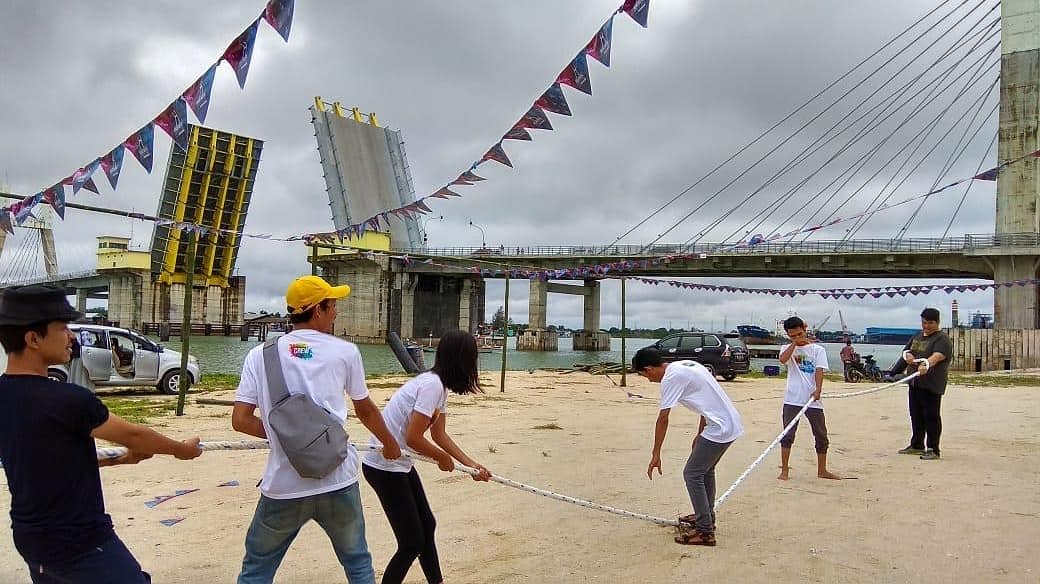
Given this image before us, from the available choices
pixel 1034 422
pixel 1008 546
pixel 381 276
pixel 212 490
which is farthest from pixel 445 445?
pixel 381 276

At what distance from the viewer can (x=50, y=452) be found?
7.11 feet

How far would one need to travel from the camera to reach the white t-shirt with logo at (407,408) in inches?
135

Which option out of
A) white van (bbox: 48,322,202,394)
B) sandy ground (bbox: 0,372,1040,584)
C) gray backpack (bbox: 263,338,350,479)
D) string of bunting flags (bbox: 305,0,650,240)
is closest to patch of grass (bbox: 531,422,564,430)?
sandy ground (bbox: 0,372,1040,584)

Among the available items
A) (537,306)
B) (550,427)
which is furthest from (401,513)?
(537,306)

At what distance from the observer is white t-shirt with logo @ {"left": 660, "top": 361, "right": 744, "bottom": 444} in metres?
4.68

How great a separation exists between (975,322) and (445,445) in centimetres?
5259

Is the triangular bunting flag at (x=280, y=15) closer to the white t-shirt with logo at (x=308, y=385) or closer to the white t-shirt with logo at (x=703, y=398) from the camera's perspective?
the white t-shirt with logo at (x=703, y=398)

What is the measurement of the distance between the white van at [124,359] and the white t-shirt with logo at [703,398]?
11.4 metres

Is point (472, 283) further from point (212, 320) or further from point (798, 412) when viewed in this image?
point (798, 412)

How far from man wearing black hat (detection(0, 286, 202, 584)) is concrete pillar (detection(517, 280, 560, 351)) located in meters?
68.8

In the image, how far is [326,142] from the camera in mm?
48906

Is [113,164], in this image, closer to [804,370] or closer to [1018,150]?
[804,370]

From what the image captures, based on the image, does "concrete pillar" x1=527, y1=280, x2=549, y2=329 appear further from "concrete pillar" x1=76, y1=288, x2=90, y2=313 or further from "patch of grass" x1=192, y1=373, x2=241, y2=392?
"concrete pillar" x1=76, y1=288, x2=90, y2=313

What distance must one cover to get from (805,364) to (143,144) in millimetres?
7937
